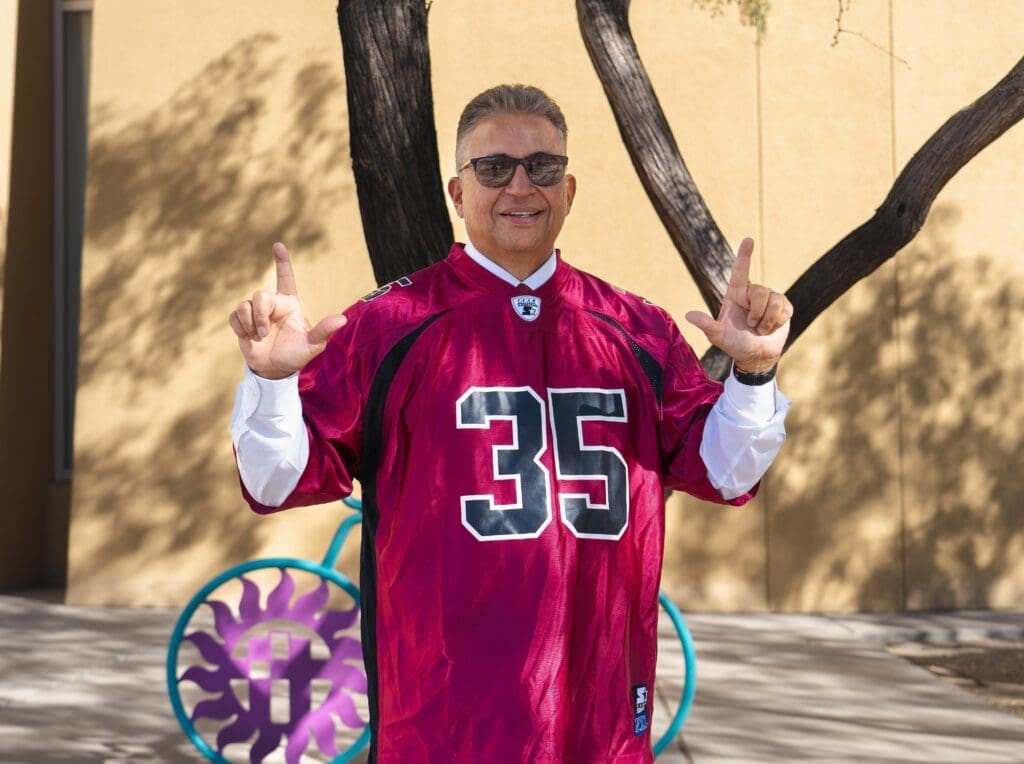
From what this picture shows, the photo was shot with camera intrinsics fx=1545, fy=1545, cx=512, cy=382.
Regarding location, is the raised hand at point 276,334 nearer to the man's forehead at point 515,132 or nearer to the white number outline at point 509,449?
the white number outline at point 509,449

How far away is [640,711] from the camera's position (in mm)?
2926

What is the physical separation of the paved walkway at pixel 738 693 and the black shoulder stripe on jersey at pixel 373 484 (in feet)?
12.5

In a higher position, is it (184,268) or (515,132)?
(184,268)

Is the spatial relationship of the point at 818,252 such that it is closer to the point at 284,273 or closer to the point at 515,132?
the point at 515,132

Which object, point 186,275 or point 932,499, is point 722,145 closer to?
point 932,499

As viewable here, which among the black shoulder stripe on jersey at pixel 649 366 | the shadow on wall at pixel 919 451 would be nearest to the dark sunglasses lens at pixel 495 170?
the black shoulder stripe on jersey at pixel 649 366

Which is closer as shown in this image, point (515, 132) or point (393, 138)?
point (515, 132)

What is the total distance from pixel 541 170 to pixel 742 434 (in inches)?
24.5

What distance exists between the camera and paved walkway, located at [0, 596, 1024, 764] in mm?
6645

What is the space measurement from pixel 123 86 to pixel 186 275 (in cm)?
138

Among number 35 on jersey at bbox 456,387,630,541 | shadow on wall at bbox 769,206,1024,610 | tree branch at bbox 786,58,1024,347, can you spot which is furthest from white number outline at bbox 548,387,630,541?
shadow on wall at bbox 769,206,1024,610

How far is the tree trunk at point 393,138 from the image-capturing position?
573 centimetres

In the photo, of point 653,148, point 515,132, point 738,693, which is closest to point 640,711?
point 515,132

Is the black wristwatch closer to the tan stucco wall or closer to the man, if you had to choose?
the man
